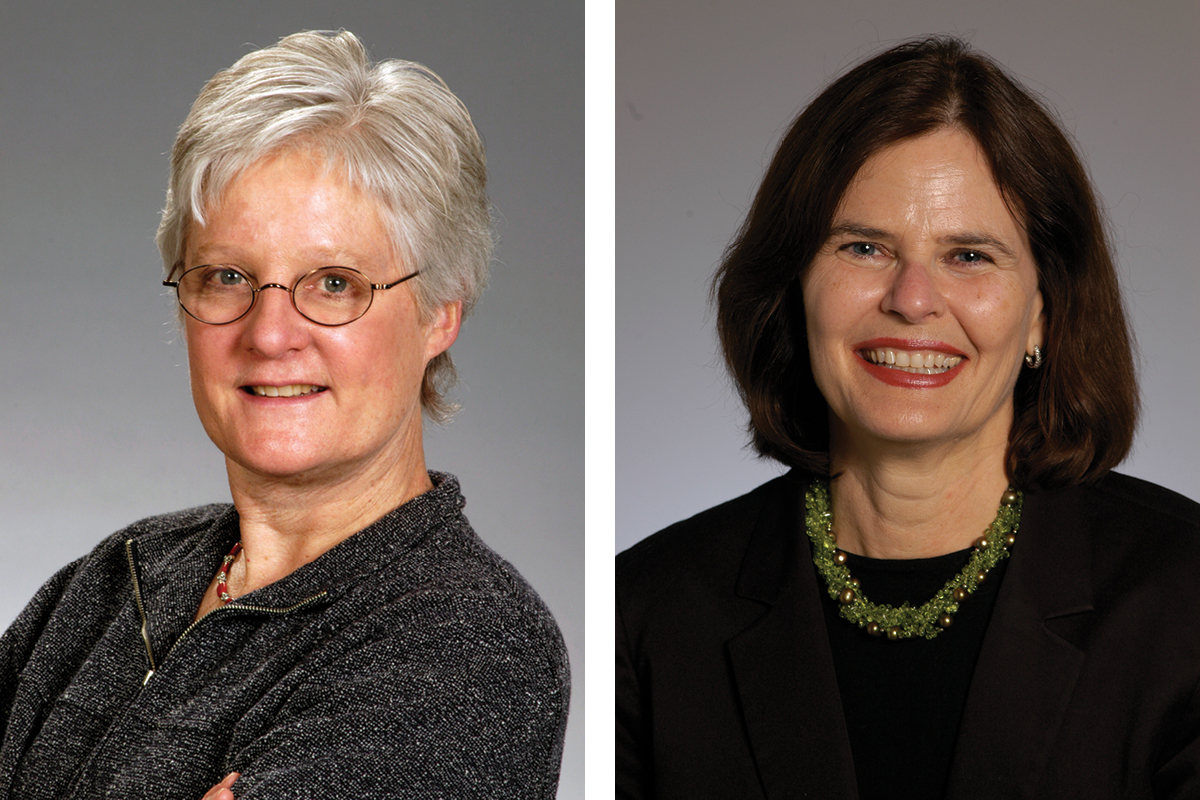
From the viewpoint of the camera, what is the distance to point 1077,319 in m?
1.87

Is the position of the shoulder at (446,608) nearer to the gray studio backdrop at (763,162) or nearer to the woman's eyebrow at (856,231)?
the gray studio backdrop at (763,162)

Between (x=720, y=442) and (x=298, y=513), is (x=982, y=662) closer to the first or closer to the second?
(x=720, y=442)

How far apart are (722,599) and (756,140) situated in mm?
721

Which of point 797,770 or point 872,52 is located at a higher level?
point 872,52

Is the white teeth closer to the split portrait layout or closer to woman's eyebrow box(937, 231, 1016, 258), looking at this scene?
the split portrait layout

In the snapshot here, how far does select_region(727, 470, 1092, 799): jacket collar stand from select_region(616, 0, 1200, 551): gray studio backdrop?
0.13m

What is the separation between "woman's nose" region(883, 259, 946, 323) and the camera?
5.97ft

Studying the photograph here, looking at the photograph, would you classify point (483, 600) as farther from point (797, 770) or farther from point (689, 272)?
point (689, 272)

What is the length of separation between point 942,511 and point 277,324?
0.96 metres

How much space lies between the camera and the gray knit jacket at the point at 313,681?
1.54m

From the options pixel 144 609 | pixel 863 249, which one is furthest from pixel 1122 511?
pixel 144 609

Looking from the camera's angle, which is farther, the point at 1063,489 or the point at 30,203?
the point at 30,203

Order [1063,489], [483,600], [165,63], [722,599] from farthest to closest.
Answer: [165,63]
[722,599]
[1063,489]
[483,600]

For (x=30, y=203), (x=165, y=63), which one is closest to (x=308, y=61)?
(x=165, y=63)
